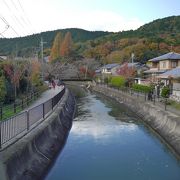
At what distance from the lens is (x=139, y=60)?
7962 centimetres

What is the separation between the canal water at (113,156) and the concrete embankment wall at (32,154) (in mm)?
558

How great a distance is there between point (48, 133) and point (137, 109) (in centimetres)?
1587

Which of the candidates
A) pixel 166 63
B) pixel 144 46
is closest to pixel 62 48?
pixel 144 46

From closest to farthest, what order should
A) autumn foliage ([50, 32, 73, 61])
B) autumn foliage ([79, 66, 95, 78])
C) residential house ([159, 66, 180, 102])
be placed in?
residential house ([159, 66, 180, 102]) → autumn foliage ([79, 66, 95, 78]) → autumn foliage ([50, 32, 73, 61])

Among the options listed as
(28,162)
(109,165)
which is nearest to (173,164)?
(109,165)

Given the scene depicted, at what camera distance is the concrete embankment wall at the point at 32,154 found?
29.3 feet

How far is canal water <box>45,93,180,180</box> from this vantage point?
12.6m

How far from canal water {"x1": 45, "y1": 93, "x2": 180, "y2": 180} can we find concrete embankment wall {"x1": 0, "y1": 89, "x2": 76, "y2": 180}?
0.56 metres

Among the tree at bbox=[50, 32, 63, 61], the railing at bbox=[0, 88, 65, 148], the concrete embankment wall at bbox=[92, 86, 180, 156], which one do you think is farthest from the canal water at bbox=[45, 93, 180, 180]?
the tree at bbox=[50, 32, 63, 61]

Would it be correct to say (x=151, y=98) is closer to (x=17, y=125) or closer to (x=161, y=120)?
(x=161, y=120)

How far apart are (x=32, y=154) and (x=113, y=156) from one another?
501 cm

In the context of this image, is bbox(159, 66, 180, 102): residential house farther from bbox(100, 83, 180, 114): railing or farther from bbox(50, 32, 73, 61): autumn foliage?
bbox(50, 32, 73, 61): autumn foliage

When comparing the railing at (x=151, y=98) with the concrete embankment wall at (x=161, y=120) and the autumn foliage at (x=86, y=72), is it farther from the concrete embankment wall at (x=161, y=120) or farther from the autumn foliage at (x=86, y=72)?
the autumn foliage at (x=86, y=72)

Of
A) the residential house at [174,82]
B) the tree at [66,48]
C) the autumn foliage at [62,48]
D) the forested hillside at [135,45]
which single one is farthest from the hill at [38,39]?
the residential house at [174,82]
